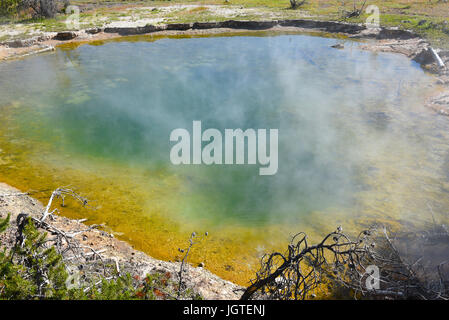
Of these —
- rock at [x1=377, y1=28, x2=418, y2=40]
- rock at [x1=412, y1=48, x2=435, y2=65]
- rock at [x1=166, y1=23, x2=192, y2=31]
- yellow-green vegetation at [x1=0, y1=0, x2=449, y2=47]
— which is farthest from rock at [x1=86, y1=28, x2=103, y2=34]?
rock at [x1=412, y1=48, x2=435, y2=65]

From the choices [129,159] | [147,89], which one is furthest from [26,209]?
[147,89]

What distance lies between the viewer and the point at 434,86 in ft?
41.5

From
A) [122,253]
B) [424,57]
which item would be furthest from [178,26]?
[122,253]

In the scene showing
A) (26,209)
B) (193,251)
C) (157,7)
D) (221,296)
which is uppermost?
(157,7)

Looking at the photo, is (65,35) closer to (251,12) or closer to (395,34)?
(251,12)

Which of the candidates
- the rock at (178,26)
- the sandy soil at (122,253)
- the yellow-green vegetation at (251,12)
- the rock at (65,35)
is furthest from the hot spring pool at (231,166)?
the rock at (178,26)

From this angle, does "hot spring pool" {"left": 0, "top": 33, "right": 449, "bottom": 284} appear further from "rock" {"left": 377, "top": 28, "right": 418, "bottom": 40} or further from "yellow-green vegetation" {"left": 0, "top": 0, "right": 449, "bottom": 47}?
"yellow-green vegetation" {"left": 0, "top": 0, "right": 449, "bottom": 47}

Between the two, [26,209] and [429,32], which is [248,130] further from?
[429,32]

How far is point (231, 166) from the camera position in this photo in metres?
8.07

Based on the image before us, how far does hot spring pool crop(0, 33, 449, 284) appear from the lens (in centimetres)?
625

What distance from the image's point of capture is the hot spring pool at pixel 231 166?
6.25 metres

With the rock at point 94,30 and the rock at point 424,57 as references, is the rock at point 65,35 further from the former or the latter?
the rock at point 424,57

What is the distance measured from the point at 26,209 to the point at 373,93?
41.1ft

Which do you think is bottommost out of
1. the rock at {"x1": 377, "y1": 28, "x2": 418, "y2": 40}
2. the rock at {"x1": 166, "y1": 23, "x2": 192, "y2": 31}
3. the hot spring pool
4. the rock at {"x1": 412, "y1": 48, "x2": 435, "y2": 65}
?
the hot spring pool
